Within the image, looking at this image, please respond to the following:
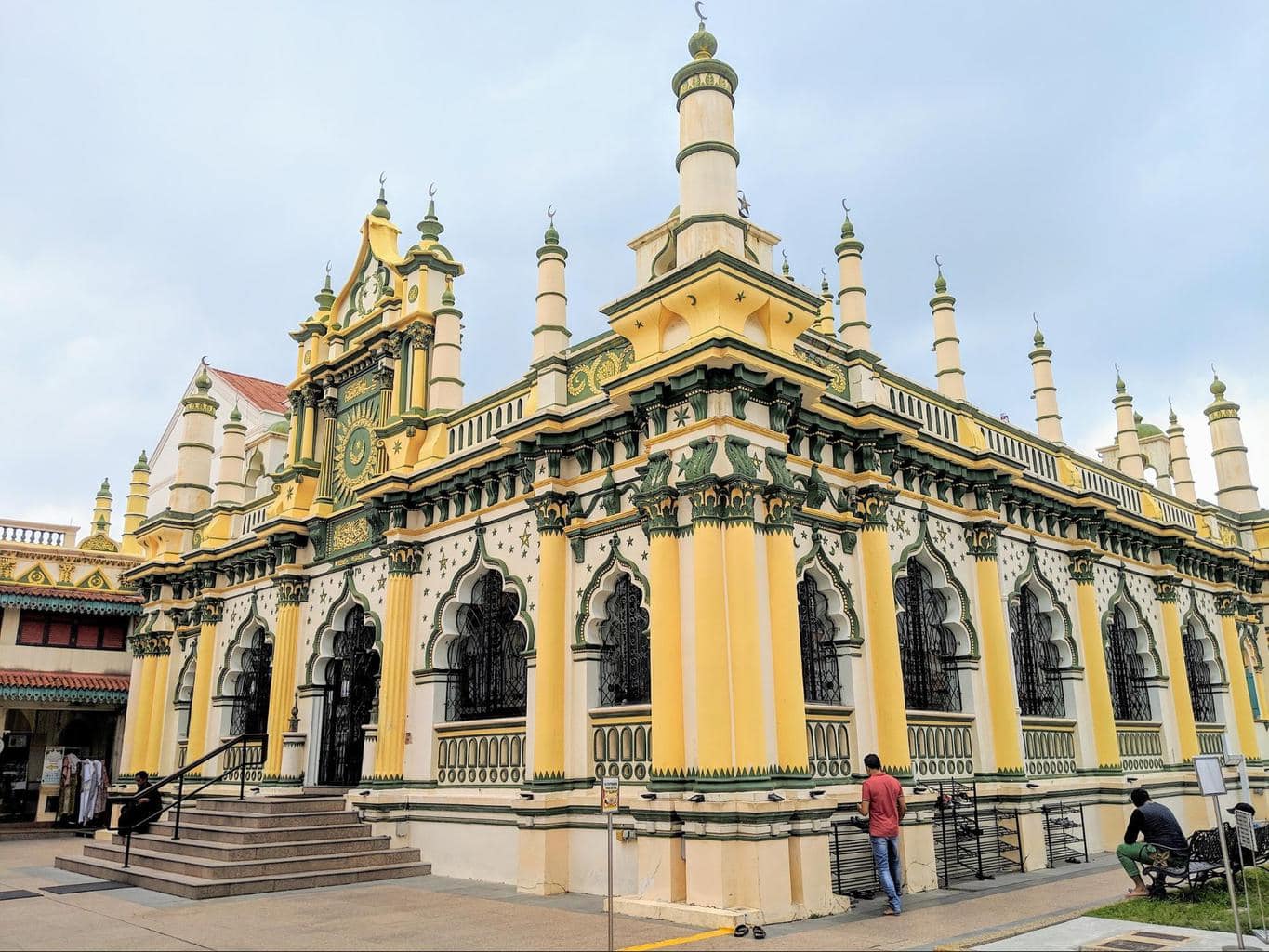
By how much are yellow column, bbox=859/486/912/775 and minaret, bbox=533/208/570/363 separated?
196 inches

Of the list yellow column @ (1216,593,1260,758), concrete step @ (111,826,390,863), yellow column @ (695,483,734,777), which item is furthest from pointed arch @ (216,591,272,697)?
yellow column @ (1216,593,1260,758)

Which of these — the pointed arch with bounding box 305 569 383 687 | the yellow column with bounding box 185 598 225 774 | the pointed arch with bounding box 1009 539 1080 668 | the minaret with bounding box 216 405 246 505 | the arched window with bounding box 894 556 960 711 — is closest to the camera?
the arched window with bounding box 894 556 960 711

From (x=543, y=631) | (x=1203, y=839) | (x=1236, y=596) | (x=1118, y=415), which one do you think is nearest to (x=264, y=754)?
(x=543, y=631)

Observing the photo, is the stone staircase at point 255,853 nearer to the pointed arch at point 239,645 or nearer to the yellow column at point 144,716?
the pointed arch at point 239,645

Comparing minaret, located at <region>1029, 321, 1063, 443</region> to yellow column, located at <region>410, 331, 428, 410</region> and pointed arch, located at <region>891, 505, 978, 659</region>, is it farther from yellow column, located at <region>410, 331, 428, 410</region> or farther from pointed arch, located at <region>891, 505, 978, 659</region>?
yellow column, located at <region>410, 331, 428, 410</region>

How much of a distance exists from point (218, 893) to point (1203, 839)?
11598mm

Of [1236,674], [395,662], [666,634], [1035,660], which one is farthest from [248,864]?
[1236,674]

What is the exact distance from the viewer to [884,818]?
430 inches

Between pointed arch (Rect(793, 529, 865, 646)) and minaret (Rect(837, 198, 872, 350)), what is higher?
minaret (Rect(837, 198, 872, 350))

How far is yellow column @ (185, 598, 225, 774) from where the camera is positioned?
799 inches

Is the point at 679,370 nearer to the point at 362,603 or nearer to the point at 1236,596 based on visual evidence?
the point at 362,603

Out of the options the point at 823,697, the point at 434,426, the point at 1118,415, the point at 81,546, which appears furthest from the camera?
the point at 81,546

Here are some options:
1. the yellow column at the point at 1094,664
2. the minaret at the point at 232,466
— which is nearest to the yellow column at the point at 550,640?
the yellow column at the point at 1094,664

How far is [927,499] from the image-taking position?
15.1m
